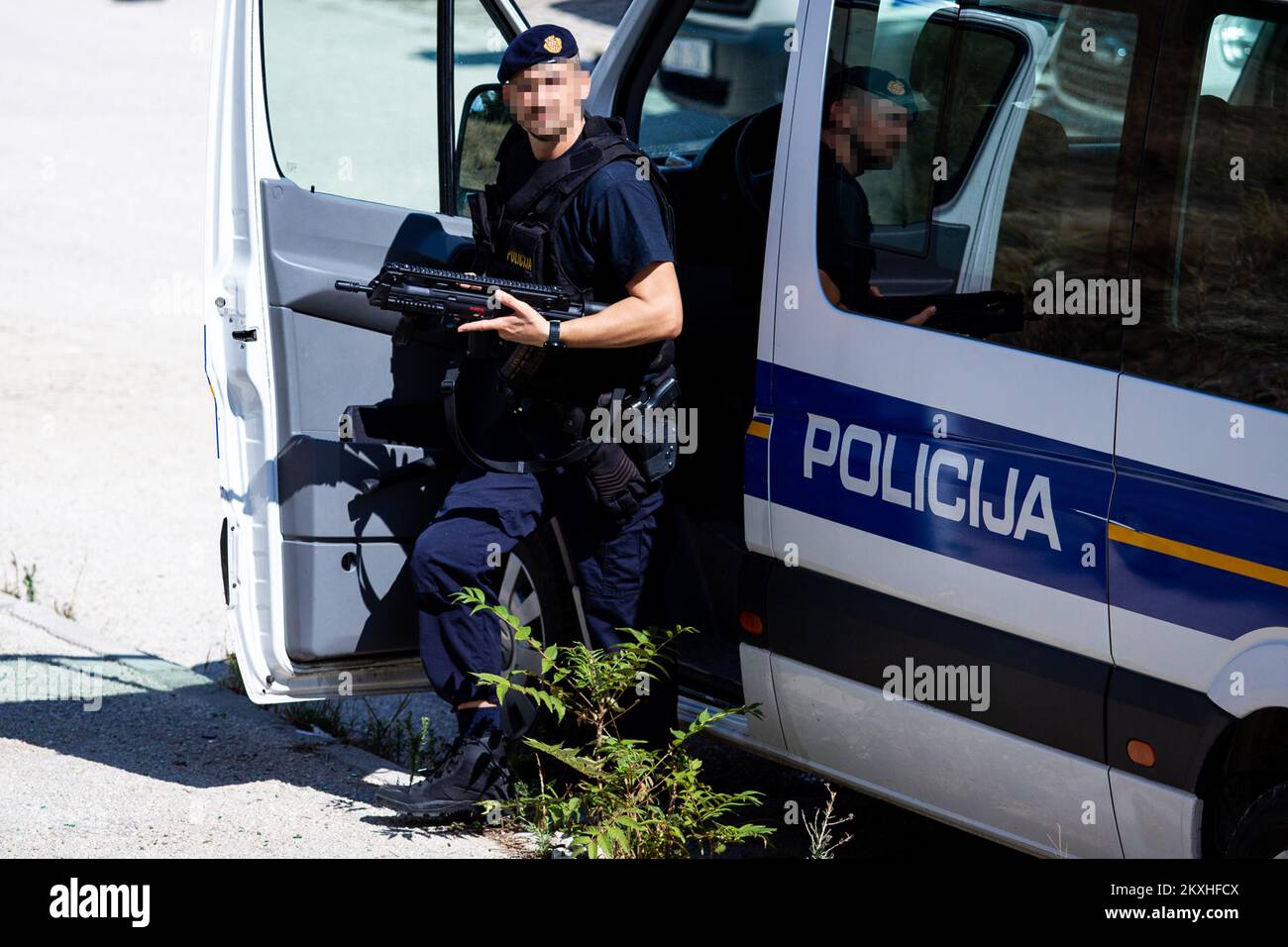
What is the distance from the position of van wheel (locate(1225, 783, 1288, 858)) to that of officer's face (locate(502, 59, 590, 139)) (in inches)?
82.6

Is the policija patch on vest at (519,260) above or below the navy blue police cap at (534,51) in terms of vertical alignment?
below

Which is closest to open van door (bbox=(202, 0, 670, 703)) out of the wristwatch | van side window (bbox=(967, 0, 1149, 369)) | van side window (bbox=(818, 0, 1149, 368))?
the wristwatch

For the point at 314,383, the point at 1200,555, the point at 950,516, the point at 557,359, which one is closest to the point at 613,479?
the point at 557,359

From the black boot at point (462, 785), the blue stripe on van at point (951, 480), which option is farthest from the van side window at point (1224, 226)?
the black boot at point (462, 785)

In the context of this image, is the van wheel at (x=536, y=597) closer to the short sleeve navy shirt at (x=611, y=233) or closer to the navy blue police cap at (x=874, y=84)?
the short sleeve navy shirt at (x=611, y=233)

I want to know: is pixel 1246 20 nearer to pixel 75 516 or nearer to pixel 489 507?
pixel 489 507

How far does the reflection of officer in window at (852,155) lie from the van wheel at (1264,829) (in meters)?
1.34

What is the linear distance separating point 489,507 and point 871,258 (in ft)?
3.62

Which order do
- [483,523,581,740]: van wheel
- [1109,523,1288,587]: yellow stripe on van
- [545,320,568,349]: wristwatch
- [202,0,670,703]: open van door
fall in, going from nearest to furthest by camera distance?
[1109,523,1288,587]: yellow stripe on van < [545,320,568,349]: wristwatch < [202,0,670,703]: open van door < [483,523,581,740]: van wheel

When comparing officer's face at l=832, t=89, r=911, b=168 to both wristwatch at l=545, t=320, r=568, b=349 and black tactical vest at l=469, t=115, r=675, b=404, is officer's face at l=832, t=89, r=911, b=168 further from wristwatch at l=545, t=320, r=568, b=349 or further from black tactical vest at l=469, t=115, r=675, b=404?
wristwatch at l=545, t=320, r=568, b=349

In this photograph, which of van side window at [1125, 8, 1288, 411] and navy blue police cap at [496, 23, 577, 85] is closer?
van side window at [1125, 8, 1288, 411]

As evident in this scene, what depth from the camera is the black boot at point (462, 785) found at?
390 cm

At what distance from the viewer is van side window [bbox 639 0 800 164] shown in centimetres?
450

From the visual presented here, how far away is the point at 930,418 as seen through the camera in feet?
10.7
